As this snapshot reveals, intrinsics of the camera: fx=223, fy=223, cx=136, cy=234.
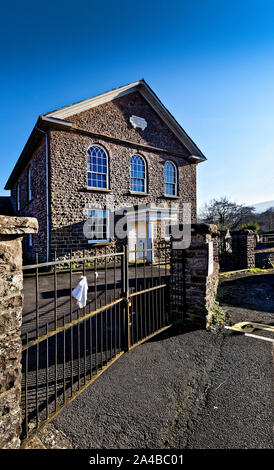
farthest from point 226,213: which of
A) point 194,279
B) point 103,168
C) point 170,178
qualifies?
point 194,279

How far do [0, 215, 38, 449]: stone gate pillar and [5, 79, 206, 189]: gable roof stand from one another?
1047 cm

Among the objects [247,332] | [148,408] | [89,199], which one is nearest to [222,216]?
[89,199]

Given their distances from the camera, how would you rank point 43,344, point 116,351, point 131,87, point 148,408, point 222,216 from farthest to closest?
point 222,216, point 131,87, point 43,344, point 116,351, point 148,408

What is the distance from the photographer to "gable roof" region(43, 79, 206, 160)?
11102mm

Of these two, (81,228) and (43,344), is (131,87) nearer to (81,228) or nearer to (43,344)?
(81,228)

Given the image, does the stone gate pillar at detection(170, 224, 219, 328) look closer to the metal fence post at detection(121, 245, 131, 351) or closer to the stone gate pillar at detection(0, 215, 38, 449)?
the metal fence post at detection(121, 245, 131, 351)

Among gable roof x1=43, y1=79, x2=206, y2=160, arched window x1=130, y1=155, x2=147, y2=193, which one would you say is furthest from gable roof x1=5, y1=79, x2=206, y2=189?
arched window x1=130, y1=155, x2=147, y2=193

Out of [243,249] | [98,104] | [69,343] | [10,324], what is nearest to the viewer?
[10,324]

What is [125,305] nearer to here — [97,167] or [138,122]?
[97,167]

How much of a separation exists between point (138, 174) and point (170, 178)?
278 cm

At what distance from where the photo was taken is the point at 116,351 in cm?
355

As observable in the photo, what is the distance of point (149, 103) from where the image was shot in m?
14.4
